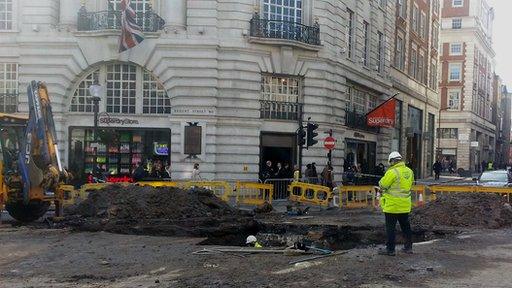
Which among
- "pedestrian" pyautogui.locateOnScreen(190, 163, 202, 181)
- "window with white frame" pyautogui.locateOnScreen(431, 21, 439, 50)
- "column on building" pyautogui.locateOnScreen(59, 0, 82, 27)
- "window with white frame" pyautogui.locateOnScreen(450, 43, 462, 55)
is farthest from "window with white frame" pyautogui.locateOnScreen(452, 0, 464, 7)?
"pedestrian" pyautogui.locateOnScreen(190, 163, 202, 181)

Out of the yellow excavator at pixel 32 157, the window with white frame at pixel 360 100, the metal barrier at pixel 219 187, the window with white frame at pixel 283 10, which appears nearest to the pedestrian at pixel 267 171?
the metal barrier at pixel 219 187

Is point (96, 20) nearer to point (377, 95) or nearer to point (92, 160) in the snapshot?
point (92, 160)

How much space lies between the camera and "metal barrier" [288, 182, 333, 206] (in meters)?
19.0

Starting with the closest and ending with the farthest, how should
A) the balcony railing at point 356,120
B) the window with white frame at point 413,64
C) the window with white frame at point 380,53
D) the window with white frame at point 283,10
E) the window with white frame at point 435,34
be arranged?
the window with white frame at point 283,10 < the balcony railing at point 356,120 < the window with white frame at point 380,53 < the window with white frame at point 413,64 < the window with white frame at point 435,34

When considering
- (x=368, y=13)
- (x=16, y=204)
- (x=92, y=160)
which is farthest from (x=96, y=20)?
(x=368, y=13)

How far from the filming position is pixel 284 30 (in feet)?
85.1

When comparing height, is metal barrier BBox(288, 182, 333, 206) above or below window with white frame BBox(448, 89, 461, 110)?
below

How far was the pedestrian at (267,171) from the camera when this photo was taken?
25109 millimetres

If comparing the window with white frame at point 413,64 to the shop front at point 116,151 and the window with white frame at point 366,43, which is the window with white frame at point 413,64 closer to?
the window with white frame at point 366,43

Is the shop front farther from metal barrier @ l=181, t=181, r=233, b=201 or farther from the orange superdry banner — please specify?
the orange superdry banner

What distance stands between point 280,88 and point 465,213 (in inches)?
511

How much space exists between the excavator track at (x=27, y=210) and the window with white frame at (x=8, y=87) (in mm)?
11500

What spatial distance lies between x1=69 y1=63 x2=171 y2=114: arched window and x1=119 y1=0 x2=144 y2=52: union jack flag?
169 cm

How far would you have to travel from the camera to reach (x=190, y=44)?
949 inches
